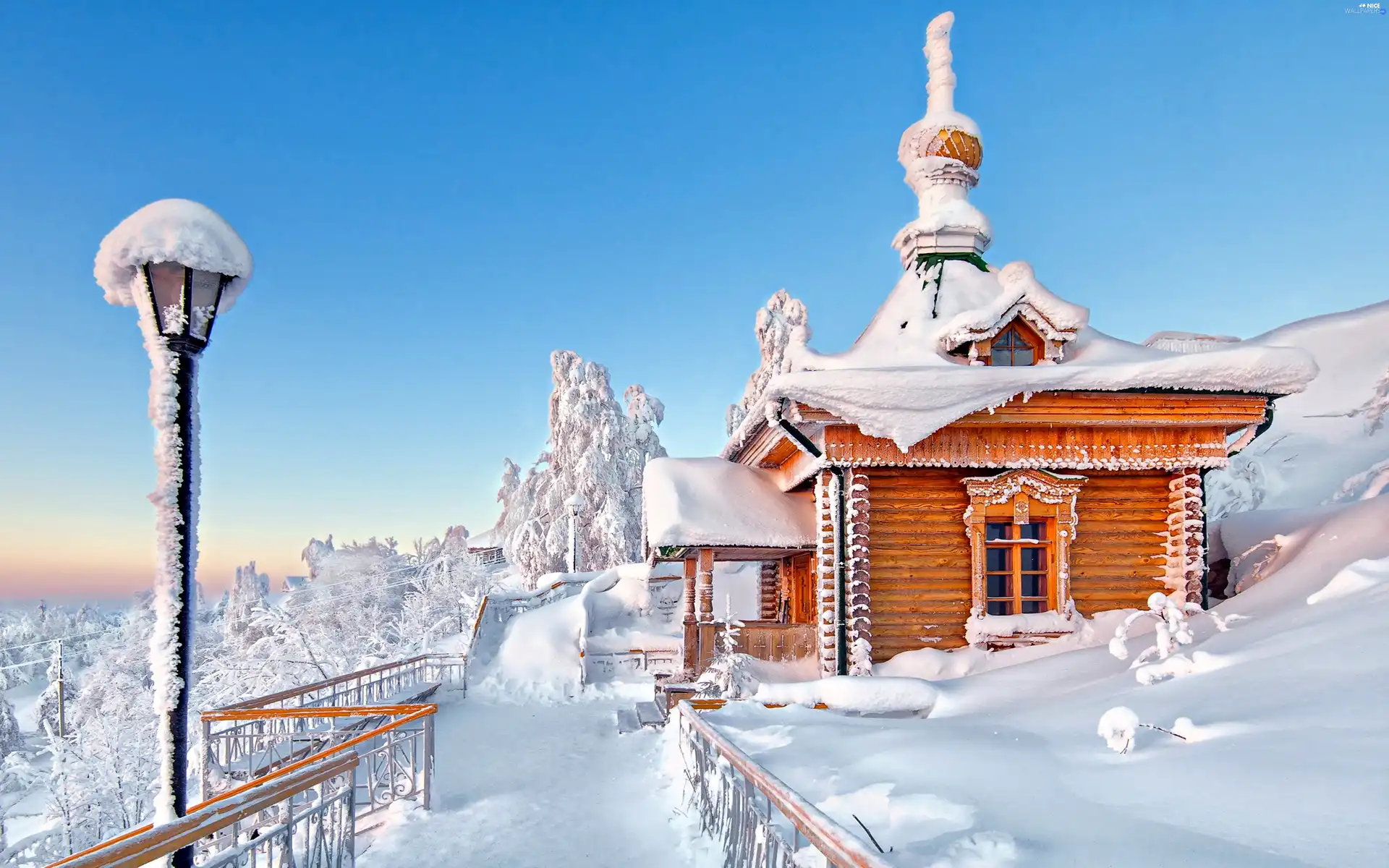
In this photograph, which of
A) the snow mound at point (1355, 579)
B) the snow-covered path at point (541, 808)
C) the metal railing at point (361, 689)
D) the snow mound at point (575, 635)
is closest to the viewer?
the snow-covered path at point (541, 808)

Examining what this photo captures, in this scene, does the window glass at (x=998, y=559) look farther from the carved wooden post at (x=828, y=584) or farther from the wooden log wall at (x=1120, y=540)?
the carved wooden post at (x=828, y=584)

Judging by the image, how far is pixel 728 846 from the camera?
17.9ft

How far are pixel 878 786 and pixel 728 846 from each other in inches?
55.6

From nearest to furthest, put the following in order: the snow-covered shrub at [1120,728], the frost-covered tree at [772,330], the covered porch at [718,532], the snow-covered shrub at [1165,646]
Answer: the snow-covered shrub at [1120,728] < the snow-covered shrub at [1165,646] < the covered porch at [718,532] < the frost-covered tree at [772,330]

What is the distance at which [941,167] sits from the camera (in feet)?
50.5

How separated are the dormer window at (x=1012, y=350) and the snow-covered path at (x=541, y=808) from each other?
8.02m

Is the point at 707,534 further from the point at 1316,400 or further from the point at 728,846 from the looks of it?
the point at 1316,400

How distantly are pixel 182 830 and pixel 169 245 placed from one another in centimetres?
295

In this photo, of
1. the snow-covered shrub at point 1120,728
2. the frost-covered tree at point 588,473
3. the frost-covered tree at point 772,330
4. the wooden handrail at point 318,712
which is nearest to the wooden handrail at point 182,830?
the wooden handrail at point 318,712

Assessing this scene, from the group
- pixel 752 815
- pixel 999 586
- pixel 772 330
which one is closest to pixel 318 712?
pixel 752 815

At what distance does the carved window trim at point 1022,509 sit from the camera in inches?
478

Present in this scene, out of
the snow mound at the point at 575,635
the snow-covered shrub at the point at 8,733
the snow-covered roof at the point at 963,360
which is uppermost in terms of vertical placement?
the snow-covered roof at the point at 963,360

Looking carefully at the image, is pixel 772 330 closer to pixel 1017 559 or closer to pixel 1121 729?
pixel 1017 559

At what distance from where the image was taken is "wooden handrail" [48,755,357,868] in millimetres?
3289
